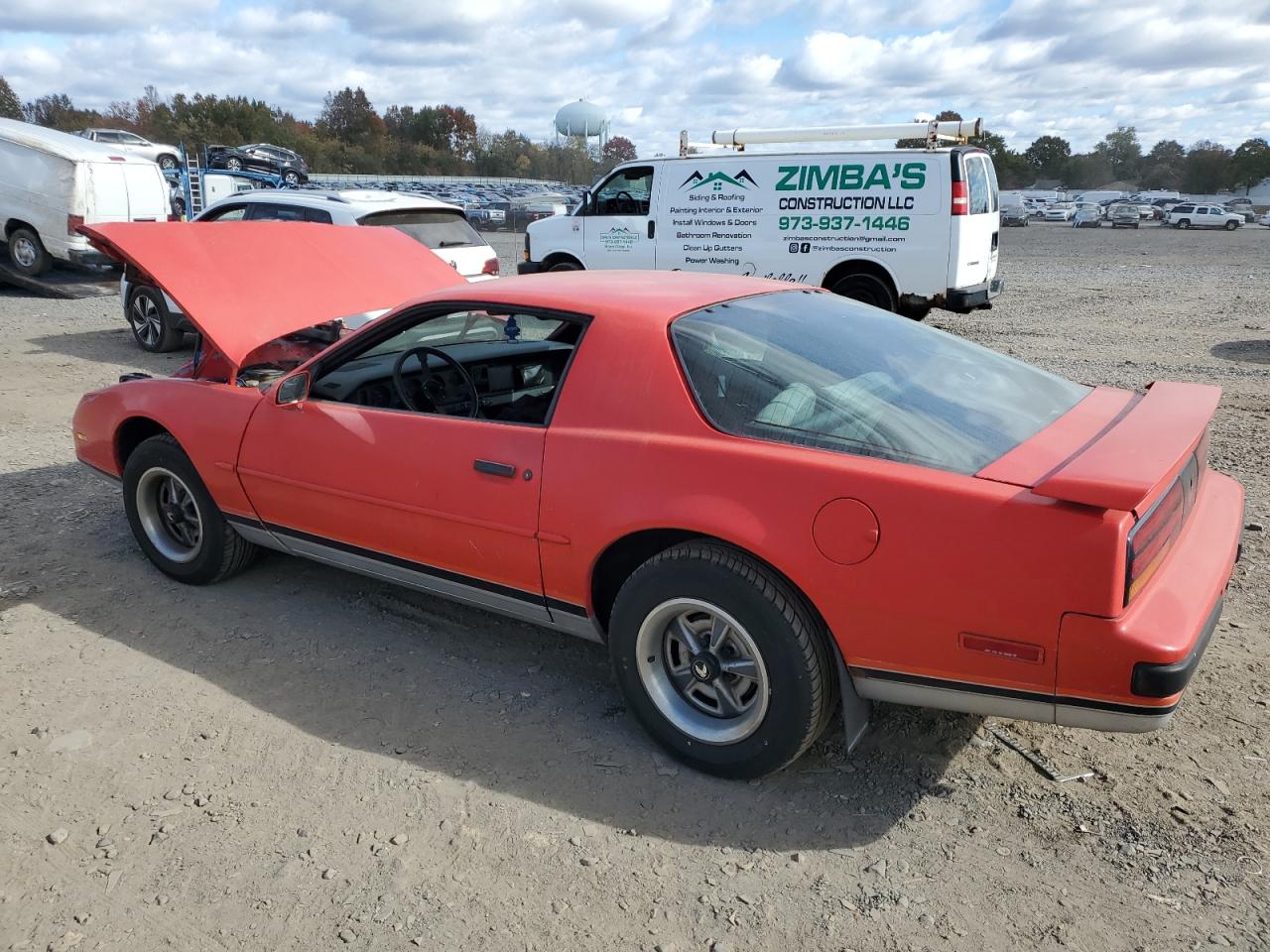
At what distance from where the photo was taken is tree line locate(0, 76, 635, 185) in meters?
67.0

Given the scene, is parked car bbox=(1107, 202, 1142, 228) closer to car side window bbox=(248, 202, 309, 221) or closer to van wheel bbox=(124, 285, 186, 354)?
car side window bbox=(248, 202, 309, 221)

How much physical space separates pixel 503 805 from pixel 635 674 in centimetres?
55

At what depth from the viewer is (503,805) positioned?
274 centimetres

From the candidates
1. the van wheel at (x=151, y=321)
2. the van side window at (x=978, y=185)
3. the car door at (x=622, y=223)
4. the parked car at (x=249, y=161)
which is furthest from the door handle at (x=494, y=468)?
the parked car at (x=249, y=161)

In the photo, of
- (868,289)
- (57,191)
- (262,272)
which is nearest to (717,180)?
(868,289)

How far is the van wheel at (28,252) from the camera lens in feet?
46.4

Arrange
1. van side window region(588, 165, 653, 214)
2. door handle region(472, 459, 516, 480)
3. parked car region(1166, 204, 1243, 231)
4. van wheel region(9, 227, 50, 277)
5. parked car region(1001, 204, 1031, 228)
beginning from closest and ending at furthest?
door handle region(472, 459, 516, 480) → van side window region(588, 165, 653, 214) → van wheel region(9, 227, 50, 277) → parked car region(1166, 204, 1243, 231) → parked car region(1001, 204, 1031, 228)

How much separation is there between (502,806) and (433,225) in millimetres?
7683

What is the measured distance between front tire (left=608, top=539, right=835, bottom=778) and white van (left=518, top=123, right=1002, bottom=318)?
8.33 m

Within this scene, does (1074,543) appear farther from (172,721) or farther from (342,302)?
(342,302)

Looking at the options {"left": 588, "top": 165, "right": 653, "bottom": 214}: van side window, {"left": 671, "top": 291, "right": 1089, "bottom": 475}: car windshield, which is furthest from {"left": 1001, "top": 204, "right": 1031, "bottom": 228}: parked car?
{"left": 671, "top": 291, "right": 1089, "bottom": 475}: car windshield

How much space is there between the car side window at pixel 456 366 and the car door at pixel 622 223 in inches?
324

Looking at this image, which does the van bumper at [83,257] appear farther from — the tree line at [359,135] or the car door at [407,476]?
the tree line at [359,135]

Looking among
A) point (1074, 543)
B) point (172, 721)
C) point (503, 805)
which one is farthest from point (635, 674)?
point (172, 721)
